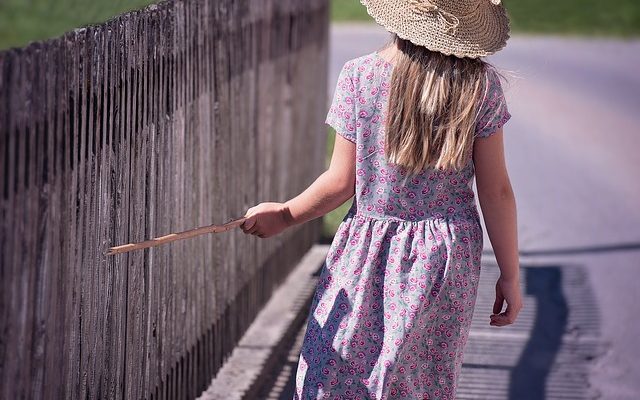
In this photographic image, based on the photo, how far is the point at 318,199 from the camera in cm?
361

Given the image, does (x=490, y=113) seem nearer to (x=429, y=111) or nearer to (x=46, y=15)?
(x=429, y=111)

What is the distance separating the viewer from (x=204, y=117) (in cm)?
479

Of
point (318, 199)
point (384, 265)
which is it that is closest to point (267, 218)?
point (318, 199)

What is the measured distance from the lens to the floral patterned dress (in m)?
3.50

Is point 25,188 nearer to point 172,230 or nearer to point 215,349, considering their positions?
point 172,230

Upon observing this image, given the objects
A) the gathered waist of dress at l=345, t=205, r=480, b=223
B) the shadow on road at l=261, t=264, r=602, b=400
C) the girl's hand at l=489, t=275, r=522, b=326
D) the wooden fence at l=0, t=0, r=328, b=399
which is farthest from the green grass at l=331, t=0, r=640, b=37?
the gathered waist of dress at l=345, t=205, r=480, b=223

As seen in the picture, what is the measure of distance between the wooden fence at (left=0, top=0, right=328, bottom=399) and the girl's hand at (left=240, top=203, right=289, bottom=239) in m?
0.38

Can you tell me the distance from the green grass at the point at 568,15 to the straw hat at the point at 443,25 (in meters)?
16.8

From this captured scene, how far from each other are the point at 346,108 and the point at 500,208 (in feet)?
1.72

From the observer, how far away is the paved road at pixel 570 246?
5.62 m

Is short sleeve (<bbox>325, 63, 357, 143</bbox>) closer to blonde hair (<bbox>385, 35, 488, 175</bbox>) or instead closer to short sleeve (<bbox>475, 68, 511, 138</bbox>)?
blonde hair (<bbox>385, 35, 488, 175</bbox>)

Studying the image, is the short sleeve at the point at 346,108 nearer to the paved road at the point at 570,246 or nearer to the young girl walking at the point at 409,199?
the young girl walking at the point at 409,199

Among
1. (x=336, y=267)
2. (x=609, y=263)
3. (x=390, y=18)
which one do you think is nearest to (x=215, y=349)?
(x=336, y=267)

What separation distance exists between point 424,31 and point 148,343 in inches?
55.4
